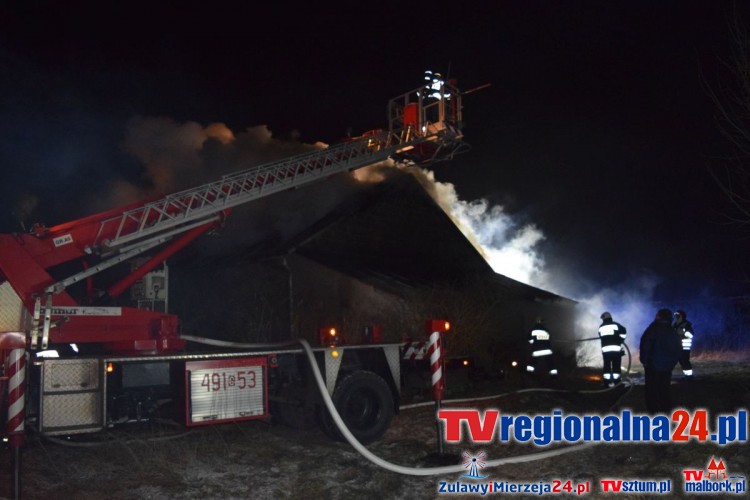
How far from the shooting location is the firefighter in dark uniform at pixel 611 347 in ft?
39.0

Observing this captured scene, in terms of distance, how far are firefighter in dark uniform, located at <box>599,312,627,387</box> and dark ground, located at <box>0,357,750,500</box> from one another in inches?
93.0

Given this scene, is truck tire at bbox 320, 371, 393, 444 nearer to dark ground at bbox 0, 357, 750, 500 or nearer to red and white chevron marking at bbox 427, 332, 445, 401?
dark ground at bbox 0, 357, 750, 500

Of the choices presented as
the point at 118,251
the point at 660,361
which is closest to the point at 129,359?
the point at 118,251

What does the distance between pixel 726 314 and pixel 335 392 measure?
852 inches

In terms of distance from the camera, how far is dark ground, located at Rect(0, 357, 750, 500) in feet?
20.7

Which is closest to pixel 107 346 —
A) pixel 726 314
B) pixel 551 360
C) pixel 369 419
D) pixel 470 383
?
pixel 369 419

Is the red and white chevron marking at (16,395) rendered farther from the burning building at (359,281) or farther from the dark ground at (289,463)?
the burning building at (359,281)

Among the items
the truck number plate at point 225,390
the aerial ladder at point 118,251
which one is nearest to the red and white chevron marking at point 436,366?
the truck number plate at point 225,390

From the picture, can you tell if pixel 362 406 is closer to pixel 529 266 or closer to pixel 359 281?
pixel 359 281

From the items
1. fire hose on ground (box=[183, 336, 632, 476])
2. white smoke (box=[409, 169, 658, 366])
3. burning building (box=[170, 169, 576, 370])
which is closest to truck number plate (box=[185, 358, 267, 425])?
fire hose on ground (box=[183, 336, 632, 476])

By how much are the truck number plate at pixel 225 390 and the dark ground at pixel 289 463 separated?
0.52m

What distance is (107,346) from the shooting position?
859 cm

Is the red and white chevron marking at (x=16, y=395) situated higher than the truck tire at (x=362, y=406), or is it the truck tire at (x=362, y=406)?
the red and white chevron marking at (x=16, y=395)

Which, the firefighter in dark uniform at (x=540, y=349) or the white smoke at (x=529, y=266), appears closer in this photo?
the firefighter in dark uniform at (x=540, y=349)
